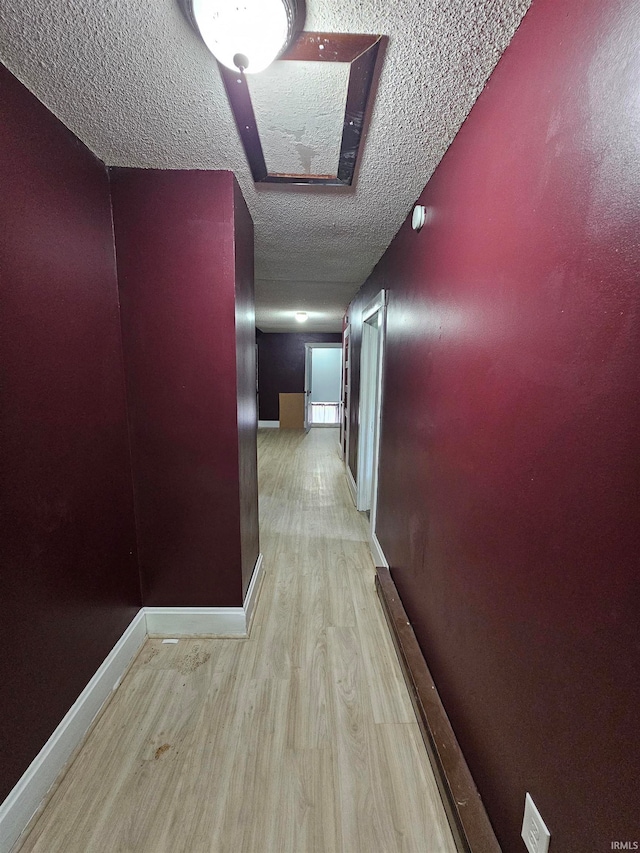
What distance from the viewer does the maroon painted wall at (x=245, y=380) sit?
1.64 m

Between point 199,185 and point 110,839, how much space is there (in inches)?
93.5

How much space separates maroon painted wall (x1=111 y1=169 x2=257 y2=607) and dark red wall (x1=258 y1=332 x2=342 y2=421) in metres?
6.23

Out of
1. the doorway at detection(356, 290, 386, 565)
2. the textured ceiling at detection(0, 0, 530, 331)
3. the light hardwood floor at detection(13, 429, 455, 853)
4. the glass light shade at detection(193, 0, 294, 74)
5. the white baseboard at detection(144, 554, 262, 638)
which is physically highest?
the textured ceiling at detection(0, 0, 530, 331)

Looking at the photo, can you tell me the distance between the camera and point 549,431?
28.2 inches

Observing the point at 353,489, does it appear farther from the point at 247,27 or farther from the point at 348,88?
the point at 247,27

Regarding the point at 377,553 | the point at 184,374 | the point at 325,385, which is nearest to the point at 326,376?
the point at 325,385

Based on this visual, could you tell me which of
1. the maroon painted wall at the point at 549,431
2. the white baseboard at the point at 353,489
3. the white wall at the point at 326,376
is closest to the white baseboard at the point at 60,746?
the maroon painted wall at the point at 549,431

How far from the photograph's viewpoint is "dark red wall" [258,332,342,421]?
793 centimetres

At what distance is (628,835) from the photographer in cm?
54

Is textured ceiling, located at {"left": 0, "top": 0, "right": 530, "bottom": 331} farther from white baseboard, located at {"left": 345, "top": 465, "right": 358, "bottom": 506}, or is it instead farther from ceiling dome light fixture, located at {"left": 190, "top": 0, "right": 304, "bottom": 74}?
white baseboard, located at {"left": 345, "top": 465, "right": 358, "bottom": 506}

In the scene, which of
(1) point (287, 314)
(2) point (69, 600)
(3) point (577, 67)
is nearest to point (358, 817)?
(2) point (69, 600)

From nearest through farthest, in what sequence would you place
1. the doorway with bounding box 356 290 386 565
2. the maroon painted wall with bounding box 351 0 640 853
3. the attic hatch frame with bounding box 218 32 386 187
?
the maroon painted wall with bounding box 351 0 640 853 < the attic hatch frame with bounding box 218 32 386 187 < the doorway with bounding box 356 290 386 565

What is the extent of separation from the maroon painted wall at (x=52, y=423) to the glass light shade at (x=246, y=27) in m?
0.66

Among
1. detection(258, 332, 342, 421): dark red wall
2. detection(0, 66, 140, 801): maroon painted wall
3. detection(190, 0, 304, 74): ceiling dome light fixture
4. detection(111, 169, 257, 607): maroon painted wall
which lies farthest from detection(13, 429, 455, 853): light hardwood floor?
detection(258, 332, 342, 421): dark red wall
